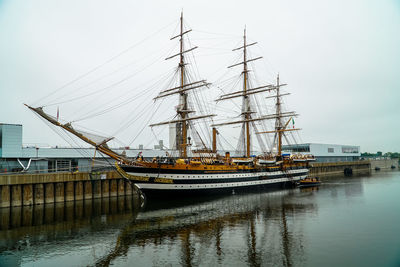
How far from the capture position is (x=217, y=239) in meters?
15.9

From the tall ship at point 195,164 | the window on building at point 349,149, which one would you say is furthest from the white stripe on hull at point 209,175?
the window on building at point 349,149

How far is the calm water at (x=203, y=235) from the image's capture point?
42.7 ft

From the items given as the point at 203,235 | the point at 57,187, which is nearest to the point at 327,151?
the point at 57,187

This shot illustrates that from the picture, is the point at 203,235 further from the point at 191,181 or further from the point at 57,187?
the point at 57,187

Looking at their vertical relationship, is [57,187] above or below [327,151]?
below

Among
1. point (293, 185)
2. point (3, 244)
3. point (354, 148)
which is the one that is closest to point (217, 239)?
point (3, 244)

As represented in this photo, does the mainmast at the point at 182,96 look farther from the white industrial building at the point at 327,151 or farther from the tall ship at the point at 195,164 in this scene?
the white industrial building at the point at 327,151

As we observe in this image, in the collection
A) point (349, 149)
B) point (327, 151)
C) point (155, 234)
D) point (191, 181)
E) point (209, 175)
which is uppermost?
point (349, 149)

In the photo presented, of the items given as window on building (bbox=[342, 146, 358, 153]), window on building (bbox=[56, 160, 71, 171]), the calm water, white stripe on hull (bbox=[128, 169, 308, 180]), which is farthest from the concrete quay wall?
window on building (bbox=[342, 146, 358, 153])

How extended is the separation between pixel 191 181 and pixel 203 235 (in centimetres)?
1411

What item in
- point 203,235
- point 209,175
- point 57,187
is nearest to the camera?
point 203,235

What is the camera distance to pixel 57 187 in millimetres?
29562

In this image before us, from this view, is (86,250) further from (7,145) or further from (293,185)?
(293,185)

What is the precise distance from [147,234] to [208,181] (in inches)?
631
